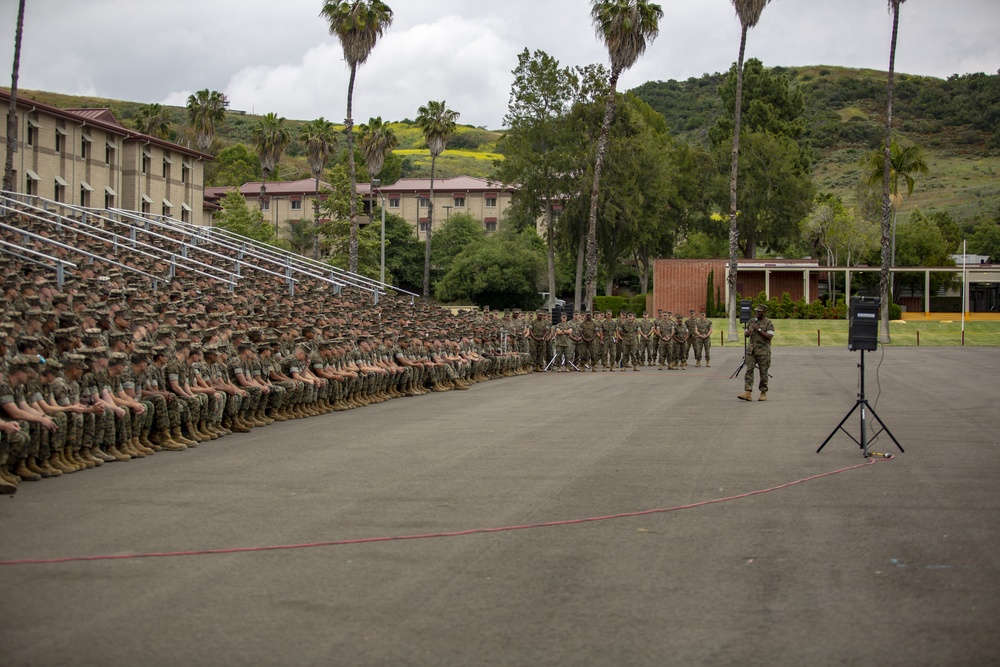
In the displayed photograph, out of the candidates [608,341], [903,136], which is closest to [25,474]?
[608,341]

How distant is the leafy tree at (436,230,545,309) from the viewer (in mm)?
75125

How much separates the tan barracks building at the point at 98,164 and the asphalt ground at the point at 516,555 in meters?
36.9

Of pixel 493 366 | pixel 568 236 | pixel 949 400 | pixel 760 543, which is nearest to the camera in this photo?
pixel 760 543

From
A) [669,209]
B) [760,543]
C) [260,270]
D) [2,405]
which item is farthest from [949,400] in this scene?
[669,209]

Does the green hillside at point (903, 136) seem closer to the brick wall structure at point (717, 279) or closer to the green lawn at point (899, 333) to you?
the brick wall structure at point (717, 279)

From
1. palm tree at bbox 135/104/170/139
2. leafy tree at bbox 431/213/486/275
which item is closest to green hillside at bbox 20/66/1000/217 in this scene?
leafy tree at bbox 431/213/486/275

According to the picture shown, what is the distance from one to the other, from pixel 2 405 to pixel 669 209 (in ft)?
233

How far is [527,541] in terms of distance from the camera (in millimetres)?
7969

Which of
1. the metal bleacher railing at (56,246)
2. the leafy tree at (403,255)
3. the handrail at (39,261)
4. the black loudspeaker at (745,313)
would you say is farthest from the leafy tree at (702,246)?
the handrail at (39,261)

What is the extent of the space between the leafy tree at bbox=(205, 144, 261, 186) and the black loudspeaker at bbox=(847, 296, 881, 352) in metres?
102

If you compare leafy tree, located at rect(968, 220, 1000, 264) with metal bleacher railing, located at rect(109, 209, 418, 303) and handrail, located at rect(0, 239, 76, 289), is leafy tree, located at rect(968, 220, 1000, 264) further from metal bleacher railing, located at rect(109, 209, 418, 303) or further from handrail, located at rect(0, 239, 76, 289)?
handrail, located at rect(0, 239, 76, 289)

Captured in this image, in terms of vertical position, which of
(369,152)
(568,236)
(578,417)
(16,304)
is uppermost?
(369,152)

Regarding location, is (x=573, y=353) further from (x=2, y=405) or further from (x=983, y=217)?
(x=983, y=217)

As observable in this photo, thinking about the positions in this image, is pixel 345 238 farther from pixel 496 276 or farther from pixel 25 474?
pixel 25 474
